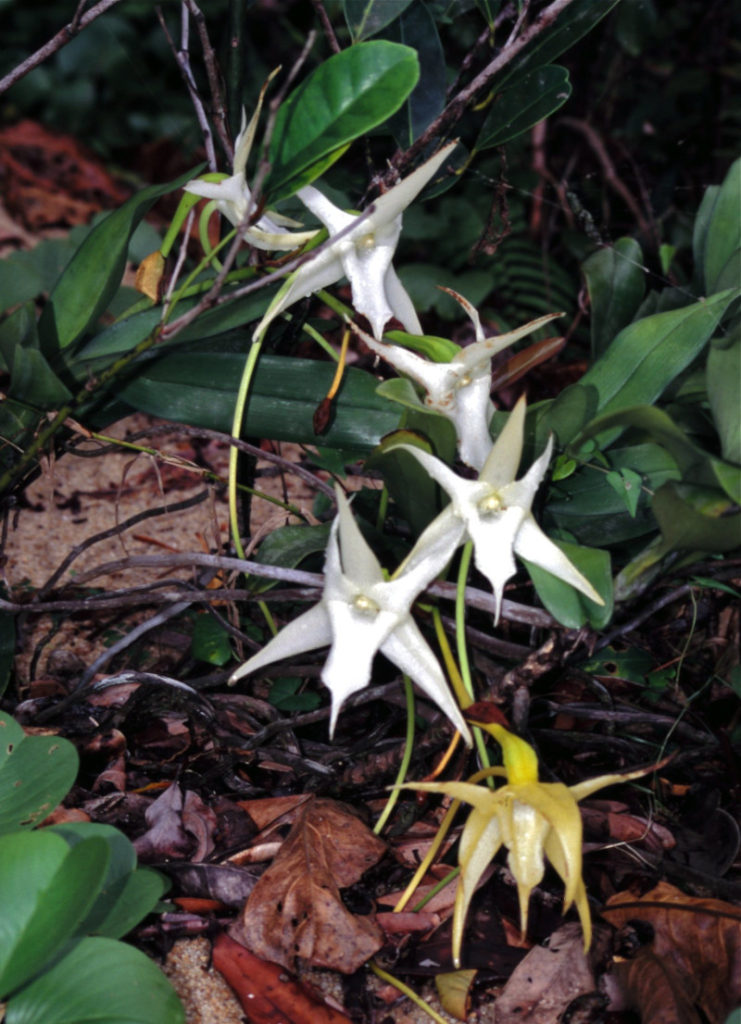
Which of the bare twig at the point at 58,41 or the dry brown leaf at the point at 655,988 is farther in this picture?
the bare twig at the point at 58,41

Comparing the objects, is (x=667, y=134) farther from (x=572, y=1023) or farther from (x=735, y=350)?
(x=572, y=1023)

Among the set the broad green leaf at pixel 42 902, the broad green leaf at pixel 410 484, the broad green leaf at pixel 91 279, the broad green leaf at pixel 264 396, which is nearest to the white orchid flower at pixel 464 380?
the broad green leaf at pixel 410 484

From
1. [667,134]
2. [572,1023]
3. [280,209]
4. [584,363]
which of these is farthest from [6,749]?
[667,134]

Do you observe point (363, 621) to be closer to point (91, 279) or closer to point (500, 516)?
point (500, 516)

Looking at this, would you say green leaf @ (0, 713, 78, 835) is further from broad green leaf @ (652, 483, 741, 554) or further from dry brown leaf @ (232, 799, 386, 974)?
broad green leaf @ (652, 483, 741, 554)

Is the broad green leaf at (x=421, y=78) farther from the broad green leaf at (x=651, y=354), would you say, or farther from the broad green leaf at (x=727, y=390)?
the broad green leaf at (x=727, y=390)

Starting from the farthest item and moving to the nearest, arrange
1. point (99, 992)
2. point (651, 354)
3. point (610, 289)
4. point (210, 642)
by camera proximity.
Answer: point (610, 289) < point (210, 642) < point (651, 354) < point (99, 992)

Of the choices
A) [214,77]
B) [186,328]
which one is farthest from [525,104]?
[186,328]

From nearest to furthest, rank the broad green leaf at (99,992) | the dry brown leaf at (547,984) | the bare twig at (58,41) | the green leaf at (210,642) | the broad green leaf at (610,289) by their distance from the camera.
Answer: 1. the broad green leaf at (99,992)
2. the dry brown leaf at (547,984)
3. the bare twig at (58,41)
4. the green leaf at (210,642)
5. the broad green leaf at (610,289)
